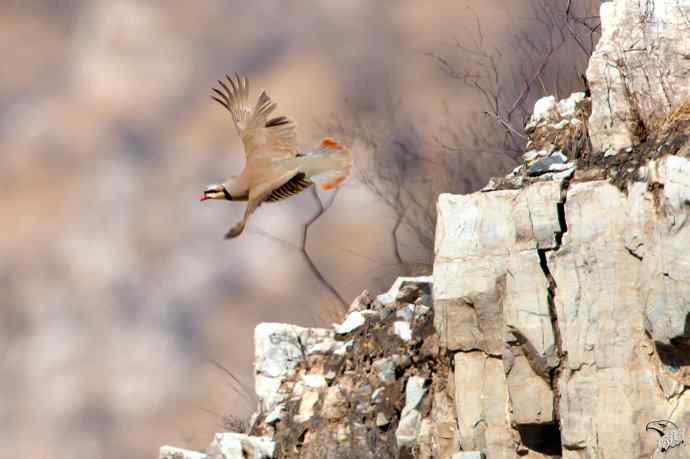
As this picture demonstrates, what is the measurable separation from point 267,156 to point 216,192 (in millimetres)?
346

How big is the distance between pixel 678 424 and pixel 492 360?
4.52 ft

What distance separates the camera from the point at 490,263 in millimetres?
8203

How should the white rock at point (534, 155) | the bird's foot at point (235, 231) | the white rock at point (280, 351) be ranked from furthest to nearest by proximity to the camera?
the white rock at point (280, 351), the white rock at point (534, 155), the bird's foot at point (235, 231)

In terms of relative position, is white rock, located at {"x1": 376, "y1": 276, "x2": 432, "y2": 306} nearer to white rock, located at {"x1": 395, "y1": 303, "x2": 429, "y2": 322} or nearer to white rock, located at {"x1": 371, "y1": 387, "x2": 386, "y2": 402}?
white rock, located at {"x1": 395, "y1": 303, "x2": 429, "y2": 322}

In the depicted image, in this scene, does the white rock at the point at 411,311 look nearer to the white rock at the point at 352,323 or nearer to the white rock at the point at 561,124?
the white rock at the point at 352,323

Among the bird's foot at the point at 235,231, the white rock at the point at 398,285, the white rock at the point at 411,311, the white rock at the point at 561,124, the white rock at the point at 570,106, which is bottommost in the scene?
the bird's foot at the point at 235,231

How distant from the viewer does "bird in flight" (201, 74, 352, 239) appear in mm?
7270

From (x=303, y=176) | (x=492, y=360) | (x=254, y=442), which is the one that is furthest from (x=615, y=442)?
(x=254, y=442)

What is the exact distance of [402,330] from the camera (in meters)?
9.43

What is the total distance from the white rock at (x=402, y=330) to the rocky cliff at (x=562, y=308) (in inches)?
0.5

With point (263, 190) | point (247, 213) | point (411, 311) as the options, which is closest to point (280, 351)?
point (411, 311)

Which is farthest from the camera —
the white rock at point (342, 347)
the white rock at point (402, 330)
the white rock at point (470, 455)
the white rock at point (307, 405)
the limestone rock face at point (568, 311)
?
the white rock at point (342, 347)

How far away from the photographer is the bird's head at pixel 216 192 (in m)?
7.13

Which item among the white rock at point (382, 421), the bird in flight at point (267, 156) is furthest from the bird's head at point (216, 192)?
the white rock at point (382, 421)
